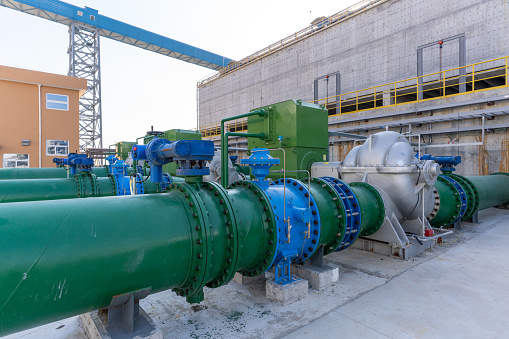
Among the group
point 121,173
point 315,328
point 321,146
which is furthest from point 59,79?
point 315,328

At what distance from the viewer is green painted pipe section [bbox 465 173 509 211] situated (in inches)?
249

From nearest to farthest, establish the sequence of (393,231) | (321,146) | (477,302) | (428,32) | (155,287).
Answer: (155,287), (477,302), (393,231), (321,146), (428,32)

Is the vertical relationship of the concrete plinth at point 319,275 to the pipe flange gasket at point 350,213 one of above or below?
below

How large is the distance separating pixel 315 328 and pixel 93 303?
1.78 meters

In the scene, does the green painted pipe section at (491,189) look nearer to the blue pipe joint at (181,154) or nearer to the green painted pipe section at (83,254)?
the blue pipe joint at (181,154)

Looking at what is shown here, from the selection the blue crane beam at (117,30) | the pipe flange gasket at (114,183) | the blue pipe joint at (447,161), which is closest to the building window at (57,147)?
the blue crane beam at (117,30)

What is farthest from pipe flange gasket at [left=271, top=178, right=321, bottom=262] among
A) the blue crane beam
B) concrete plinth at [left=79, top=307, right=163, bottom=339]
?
the blue crane beam

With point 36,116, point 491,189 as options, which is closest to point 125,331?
point 491,189

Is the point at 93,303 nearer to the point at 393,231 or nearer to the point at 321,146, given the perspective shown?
the point at 393,231

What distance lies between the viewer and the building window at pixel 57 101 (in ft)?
54.4

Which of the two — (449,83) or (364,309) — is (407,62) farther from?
(364,309)

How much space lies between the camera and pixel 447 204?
5598 mm

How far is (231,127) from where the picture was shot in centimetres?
2136

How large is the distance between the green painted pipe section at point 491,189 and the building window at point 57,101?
63.4 feet
